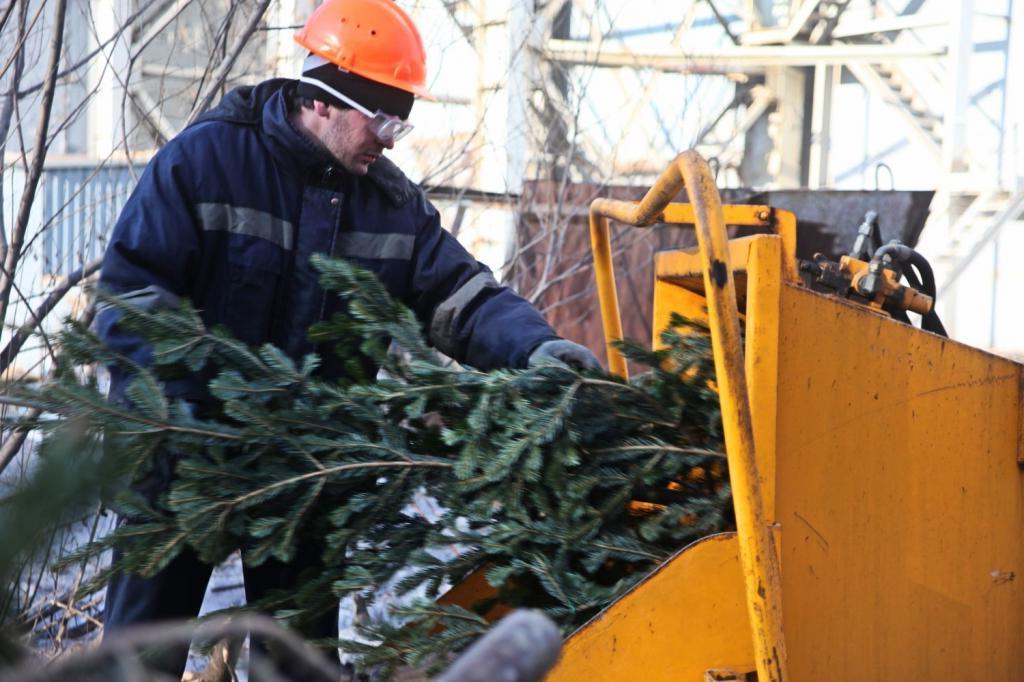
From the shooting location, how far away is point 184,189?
269cm

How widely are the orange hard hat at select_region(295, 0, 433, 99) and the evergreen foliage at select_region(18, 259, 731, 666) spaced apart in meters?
0.78

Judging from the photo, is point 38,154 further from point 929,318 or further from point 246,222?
point 929,318

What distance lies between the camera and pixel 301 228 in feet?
9.20

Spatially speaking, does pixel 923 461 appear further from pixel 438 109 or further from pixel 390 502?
pixel 438 109

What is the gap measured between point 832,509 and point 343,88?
1602 millimetres

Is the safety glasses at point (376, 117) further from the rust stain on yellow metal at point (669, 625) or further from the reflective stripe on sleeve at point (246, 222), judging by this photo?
the rust stain on yellow metal at point (669, 625)

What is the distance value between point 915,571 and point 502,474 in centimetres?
81

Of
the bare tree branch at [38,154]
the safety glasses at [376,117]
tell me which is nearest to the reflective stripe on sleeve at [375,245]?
the safety glasses at [376,117]

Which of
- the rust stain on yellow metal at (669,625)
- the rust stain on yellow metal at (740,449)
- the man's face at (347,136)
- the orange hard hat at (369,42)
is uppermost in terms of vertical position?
the orange hard hat at (369,42)

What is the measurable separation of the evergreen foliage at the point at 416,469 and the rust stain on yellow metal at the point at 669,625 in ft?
0.33

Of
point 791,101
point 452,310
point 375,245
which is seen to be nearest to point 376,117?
point 375,245

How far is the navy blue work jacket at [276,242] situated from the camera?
2627 mm

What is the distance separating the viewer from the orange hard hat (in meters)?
2.88

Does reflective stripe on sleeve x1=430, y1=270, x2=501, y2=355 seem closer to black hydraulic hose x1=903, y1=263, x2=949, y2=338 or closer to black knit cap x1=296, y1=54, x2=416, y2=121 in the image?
black knit cap x1=296, y1=54, x2=416, y2=121
